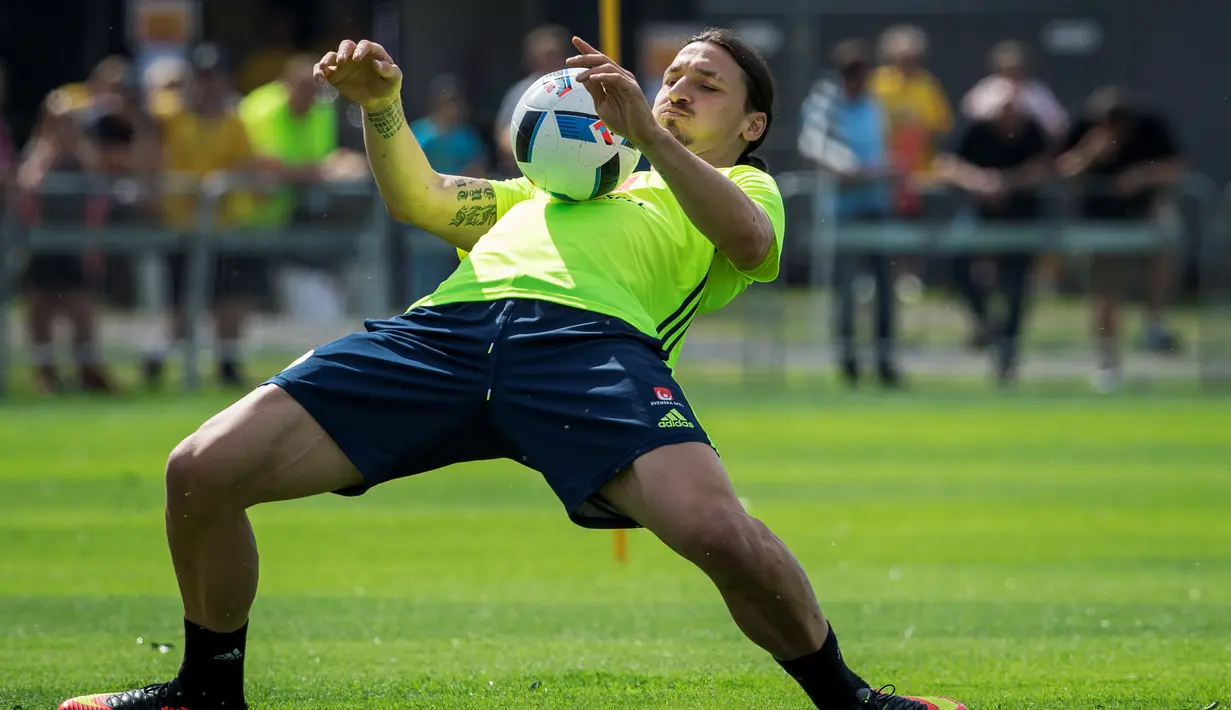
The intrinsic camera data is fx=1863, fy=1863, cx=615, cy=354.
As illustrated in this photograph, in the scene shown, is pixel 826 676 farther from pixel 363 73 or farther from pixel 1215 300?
pixel 1215 300

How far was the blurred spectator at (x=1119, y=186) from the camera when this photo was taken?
17219mm

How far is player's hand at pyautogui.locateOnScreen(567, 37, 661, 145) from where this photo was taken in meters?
4.86

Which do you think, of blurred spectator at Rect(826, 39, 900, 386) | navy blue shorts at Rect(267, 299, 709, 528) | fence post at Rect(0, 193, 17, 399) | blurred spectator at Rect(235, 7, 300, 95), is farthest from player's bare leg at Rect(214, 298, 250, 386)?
navy blue shorts at Rect(267, 299, 709, 528)

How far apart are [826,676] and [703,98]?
70.4 inches

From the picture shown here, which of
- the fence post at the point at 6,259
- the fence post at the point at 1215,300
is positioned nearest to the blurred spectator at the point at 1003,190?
the fence post at the point at 1215,300

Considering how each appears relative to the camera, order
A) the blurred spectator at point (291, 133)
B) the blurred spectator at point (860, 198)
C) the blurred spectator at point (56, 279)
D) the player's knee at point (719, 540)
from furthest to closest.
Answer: the blurred spectator at point (860, 198)
the blurred spectator at point (291, 133)
the blurred spectator at point (56, 279)
the player's knee at point (719, 540)

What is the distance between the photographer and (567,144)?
5.46m

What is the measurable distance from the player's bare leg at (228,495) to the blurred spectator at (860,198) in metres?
12.4

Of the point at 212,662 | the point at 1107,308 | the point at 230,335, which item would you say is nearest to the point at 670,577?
the point at 212,662

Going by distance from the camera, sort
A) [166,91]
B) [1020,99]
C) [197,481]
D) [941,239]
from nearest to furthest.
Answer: [197,481] < [941,239] < [166,91] < [1020,99]

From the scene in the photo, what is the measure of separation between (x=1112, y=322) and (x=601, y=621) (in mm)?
10829

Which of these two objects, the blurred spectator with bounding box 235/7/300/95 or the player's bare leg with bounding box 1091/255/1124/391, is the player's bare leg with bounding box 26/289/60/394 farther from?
the player's bare leg with bounding box 1091/255/1124/391

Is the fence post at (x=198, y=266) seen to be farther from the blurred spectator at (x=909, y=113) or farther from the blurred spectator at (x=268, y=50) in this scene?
the blurred spectator at (x=268, y=50)

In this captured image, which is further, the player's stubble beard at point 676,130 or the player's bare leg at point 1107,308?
the player's bare leg at point 1107,308
